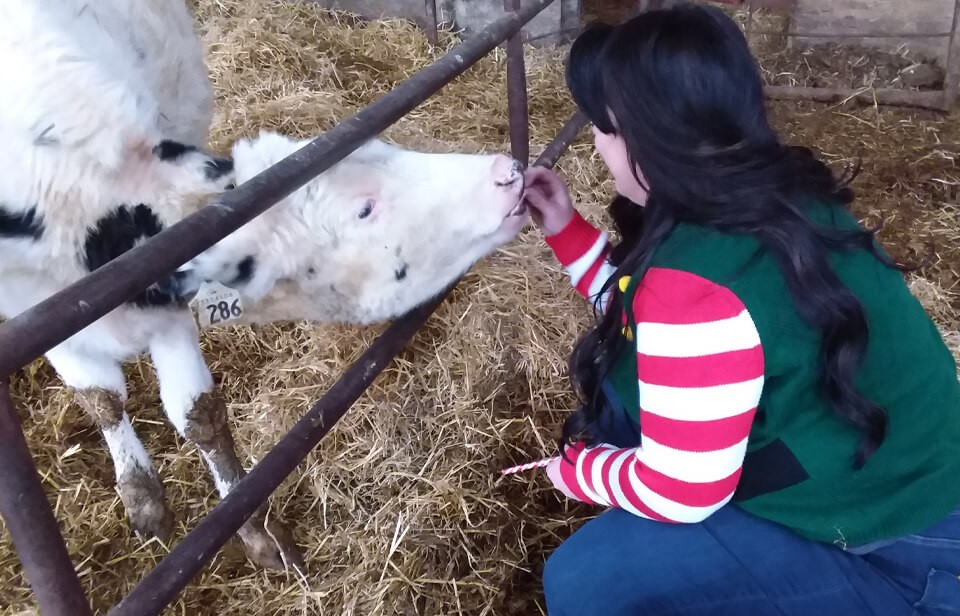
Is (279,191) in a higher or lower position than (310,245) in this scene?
higher

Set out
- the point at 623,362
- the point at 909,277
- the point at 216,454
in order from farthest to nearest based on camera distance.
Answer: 1. the point at 909,277
2. the point at 216,454
3. the point at 623,362

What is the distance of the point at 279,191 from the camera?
106cm

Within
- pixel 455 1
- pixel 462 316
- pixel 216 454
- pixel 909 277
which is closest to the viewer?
pixel 216 454

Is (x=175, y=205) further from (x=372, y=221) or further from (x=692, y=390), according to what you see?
(x=692, y=390)

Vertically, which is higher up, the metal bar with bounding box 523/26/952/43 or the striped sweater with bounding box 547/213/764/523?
the striped sweater with bounding box 547/213/764/523

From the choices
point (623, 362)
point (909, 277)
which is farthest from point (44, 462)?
point (909, 277)

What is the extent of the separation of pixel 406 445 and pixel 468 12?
10.6 feet

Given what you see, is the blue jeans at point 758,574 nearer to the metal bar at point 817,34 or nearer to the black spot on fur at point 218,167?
the black spot on fur at point 218,167

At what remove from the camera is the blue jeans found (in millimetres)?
1162

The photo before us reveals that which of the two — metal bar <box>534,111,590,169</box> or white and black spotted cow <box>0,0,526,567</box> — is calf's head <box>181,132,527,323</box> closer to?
white and black spotted cow <box>0,0,526,567</box>

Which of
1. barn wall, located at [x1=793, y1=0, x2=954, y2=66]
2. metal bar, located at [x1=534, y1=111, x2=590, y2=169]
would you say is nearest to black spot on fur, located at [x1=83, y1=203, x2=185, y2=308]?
metal bar, located at [x1=534, y1=111, x2=590, y2=169]

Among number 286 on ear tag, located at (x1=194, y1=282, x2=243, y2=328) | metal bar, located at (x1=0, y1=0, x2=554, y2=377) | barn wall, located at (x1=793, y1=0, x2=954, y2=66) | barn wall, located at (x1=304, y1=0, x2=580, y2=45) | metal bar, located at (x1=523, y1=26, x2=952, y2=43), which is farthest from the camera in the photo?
barn wall, located at (x1=304, y1=0, x2=580, y2=45)

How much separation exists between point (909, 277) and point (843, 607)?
75.9 inches

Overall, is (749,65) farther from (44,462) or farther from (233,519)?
(44,462)
